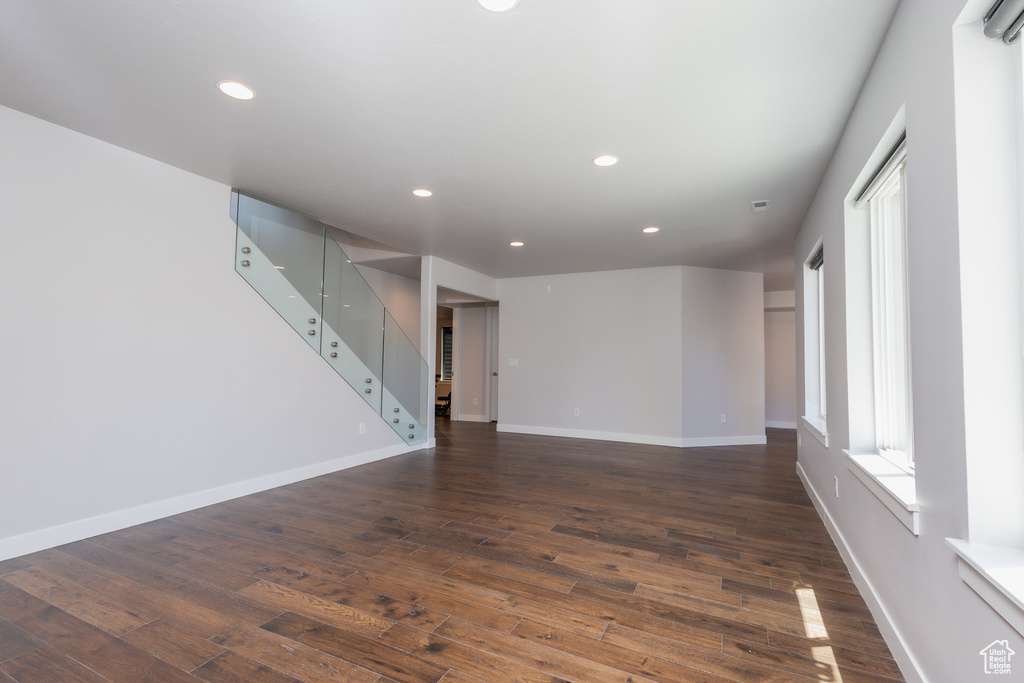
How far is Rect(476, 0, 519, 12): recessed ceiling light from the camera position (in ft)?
5.90

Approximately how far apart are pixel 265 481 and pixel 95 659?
2398 mm

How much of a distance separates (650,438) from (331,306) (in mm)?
4636

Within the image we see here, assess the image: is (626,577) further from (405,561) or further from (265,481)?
(265,481)

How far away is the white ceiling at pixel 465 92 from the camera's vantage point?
75.9 inches

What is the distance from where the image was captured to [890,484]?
199cm

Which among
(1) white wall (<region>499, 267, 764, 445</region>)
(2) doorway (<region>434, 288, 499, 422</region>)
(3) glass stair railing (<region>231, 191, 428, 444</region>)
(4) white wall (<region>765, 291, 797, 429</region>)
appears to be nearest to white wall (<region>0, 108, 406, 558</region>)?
(3) glass stair railing (<region>231, 191, 428, 444</region>)

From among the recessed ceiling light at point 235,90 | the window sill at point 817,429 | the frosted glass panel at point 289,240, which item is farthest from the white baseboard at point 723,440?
the recessed ceiling light at point 235,90

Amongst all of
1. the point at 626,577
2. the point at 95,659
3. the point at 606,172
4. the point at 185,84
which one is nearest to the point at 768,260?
the point at 606,172

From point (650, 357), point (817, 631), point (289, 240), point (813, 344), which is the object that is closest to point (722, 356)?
point (650, 357)

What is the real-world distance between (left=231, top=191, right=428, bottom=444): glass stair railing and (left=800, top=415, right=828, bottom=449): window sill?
4.30 meters

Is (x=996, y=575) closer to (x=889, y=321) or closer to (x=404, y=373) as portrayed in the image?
(x=889, y=321)

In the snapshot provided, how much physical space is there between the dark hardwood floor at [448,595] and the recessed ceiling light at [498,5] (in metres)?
2.53

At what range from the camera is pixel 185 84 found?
7.97ft

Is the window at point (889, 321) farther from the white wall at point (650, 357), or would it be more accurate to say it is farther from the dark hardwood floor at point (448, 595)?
the white wall at point (650, 357)
